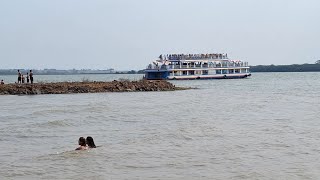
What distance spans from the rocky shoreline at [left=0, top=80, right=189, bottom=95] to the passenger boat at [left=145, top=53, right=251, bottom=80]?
4214 cm

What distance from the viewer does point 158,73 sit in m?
103

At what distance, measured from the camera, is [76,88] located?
52531 mm

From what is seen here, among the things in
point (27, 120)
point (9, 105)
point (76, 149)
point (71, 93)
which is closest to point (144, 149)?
point (76, 149)

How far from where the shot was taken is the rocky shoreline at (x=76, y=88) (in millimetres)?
49188

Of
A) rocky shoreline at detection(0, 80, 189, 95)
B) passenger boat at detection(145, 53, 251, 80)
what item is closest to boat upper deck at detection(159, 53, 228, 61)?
passenger boat at detection(145, 53, 251, 80)

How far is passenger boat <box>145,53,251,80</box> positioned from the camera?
103 m

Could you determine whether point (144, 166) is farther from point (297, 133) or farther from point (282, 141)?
point (297, 133)

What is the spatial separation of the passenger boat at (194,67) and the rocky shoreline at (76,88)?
138 feet

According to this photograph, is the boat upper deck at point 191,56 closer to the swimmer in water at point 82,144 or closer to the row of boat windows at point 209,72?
the row of boat windows at point 209,72

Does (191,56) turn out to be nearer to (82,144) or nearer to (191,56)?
(191,56)

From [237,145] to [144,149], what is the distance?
10.1 ft

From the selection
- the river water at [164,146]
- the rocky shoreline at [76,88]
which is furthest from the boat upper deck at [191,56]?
the river water at [164,146]

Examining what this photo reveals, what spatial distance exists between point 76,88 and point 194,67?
57033 millimetres

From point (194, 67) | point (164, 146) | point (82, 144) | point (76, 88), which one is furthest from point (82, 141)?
point (194, 67)
